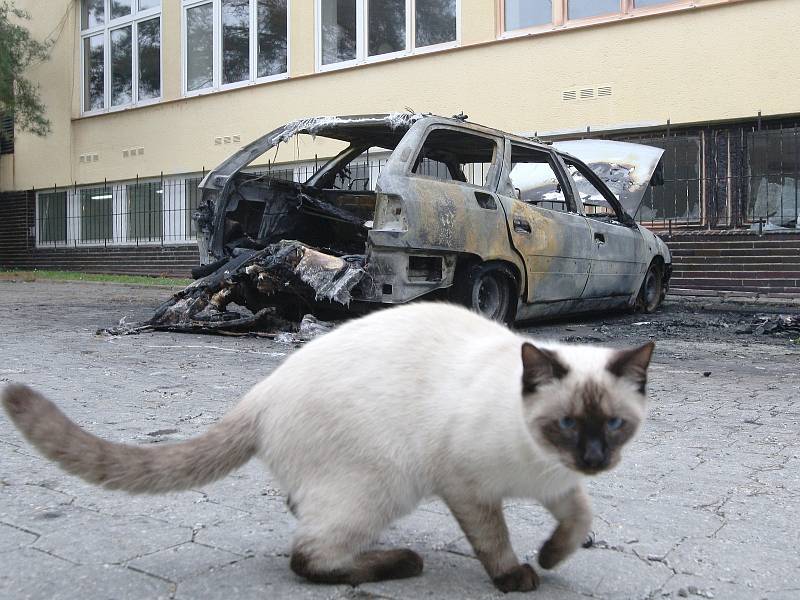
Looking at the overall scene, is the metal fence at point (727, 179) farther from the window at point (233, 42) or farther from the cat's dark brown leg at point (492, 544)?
the cat's dark brown leg at point (492, 544)

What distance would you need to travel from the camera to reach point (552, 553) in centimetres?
220

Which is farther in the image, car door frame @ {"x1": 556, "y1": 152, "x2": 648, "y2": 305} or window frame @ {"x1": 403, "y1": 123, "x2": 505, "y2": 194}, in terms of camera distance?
car door frame @ {"x1": 556, "y1": 152, "x2": 648, "y2": 305}

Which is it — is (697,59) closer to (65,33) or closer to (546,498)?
(546,498)

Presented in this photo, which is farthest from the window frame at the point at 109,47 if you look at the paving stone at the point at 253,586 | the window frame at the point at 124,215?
the paving stone at the point at 253,586

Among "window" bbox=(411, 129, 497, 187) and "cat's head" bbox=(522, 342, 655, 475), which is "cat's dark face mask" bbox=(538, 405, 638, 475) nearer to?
"cat's head" bbox=(522, 342, 655, 475)

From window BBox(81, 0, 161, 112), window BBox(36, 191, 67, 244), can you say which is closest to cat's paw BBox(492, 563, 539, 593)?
window BBox(81, 0, 161, 112)

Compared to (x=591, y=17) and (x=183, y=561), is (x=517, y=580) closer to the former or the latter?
(x=183, y=561)

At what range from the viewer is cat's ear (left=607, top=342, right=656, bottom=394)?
2059mm

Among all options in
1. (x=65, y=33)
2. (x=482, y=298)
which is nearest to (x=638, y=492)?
(x=482, y=298)

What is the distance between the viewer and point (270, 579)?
7.04 ft

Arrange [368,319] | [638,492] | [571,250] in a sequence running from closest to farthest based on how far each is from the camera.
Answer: [368,319] → [638,492] → [571,250]

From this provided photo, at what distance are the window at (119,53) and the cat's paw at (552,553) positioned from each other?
1890 centimetres

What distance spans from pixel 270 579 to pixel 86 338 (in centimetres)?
566

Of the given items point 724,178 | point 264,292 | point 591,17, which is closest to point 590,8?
point 591,17
